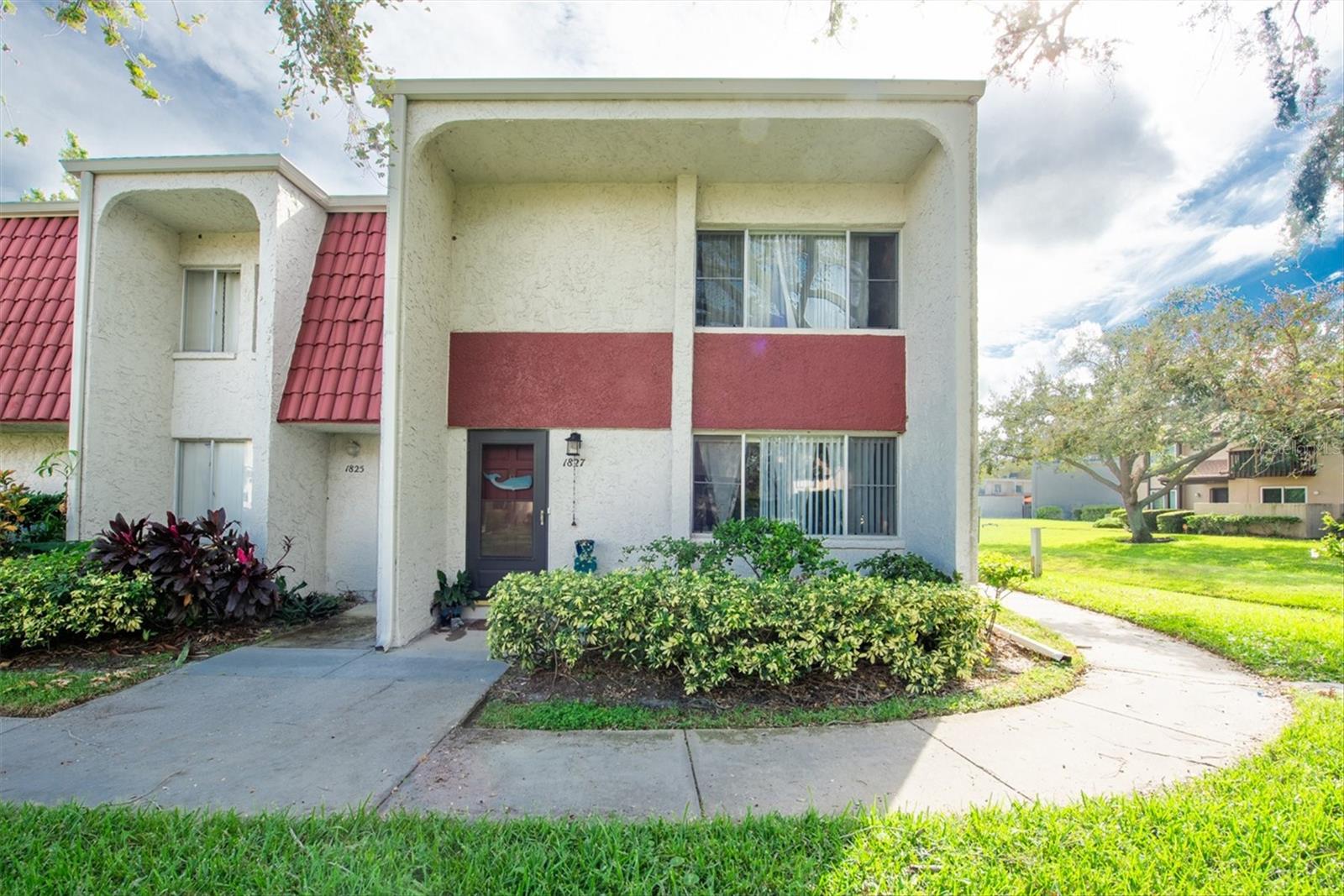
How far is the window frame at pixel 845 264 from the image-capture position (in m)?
7.57

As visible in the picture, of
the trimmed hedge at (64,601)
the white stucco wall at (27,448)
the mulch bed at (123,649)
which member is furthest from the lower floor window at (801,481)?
the white stucco wall at (27,448)

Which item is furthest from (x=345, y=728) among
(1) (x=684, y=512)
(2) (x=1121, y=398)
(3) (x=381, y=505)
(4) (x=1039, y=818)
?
(2) (x=1121, y=398)

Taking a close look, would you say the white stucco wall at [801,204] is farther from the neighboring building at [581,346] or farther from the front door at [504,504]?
the front door at [504,504]

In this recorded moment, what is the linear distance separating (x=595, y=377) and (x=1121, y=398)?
18870 millimetres

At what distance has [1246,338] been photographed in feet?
45.2

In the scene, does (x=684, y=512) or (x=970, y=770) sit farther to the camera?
(x=684, y=512)

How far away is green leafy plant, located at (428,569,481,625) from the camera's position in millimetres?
7078

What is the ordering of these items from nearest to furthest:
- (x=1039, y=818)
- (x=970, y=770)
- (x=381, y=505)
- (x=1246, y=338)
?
(x=1039, y=818) < (x=970, y=770) < (x=381, y=505) < (x=1246, y=338)

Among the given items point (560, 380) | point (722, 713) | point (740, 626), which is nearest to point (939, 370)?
point (740, 626)

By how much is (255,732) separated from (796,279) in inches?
296

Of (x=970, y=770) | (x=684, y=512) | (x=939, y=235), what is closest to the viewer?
(x=970, y=770)

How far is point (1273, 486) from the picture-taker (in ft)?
80.6

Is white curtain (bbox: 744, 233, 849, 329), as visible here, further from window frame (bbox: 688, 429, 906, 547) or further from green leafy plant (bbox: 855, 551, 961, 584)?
green leafy plant (bbox: 855, 551, 961, 584)

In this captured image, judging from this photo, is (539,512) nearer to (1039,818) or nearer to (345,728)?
(345,728)
